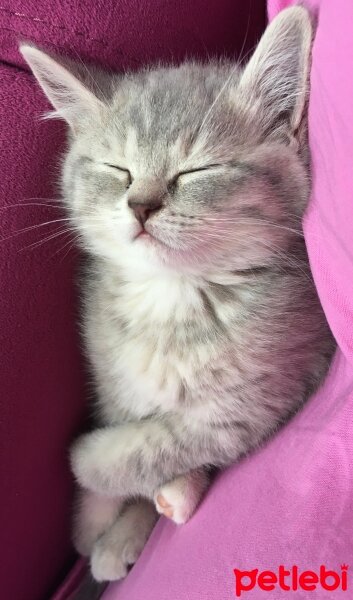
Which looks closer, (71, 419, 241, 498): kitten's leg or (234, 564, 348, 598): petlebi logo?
(234, 564, 348, 598): petlebi logo

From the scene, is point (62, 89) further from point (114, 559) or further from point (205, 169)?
point (114, 559)

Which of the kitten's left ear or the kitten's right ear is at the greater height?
the kitten's right ear

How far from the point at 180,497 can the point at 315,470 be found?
0.21 metres

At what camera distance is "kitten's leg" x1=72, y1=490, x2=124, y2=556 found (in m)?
0.92

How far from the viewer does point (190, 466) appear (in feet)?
2.60

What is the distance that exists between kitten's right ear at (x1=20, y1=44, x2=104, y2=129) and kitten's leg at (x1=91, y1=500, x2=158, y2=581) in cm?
64

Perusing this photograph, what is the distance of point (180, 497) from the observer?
2.62 feet

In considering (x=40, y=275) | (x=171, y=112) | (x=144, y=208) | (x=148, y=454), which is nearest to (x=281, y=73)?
(x=171, y=112)

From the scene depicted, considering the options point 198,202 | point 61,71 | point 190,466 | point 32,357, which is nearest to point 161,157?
point 198,202

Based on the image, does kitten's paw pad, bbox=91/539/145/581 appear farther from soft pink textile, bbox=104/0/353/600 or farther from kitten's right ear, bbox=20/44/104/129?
kitten's right ear, bbox=20/44/104/129

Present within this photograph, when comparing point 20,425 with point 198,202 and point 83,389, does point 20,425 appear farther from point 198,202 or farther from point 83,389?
point 198,202

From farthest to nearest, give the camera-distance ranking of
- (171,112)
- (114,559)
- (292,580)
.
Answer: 1. (114,559)
2. (171,112)
3. (292,580)

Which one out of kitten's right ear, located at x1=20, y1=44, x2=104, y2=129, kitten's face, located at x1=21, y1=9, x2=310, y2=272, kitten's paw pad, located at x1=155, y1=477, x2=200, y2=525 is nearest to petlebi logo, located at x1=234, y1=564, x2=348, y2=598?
kitten's paw pad, located at x1=155, y1=477, x2=200, y2=525

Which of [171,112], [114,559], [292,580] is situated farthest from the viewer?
[114,559]
